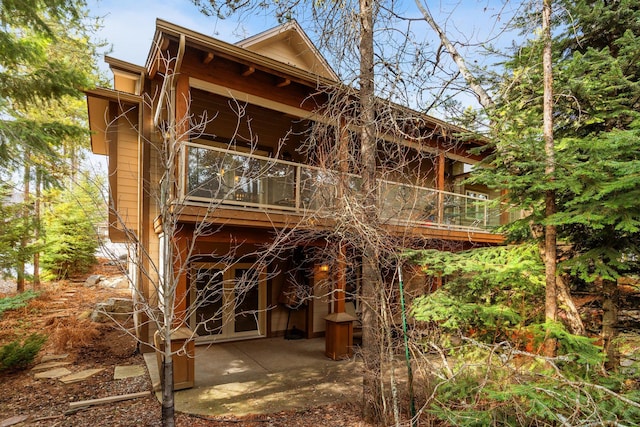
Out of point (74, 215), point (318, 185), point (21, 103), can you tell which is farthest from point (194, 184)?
point (74, 215)

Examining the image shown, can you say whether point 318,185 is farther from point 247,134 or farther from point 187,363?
point 247,134

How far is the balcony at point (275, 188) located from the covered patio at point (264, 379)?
9.06 feet

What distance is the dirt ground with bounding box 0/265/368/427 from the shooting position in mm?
4754

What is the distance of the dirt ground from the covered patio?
29cm

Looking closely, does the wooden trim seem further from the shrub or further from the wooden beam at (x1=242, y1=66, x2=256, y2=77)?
the shrub

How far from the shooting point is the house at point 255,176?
5.19 metres

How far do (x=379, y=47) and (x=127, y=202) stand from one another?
6752 millimetres

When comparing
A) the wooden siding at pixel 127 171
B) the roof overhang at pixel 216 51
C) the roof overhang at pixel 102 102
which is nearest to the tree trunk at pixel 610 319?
the roof overhang at pixel 216 51

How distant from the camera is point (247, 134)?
8.97 metres

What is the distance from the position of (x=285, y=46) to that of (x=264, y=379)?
9198 millimetres

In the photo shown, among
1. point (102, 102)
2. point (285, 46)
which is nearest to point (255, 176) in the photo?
point (102, 102)

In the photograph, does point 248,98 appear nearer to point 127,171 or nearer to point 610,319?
point 127,171

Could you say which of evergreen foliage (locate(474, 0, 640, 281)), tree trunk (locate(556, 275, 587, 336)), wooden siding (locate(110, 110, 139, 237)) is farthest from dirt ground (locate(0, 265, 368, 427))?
evergreen foliage (locate(474, 0, 640, 281))

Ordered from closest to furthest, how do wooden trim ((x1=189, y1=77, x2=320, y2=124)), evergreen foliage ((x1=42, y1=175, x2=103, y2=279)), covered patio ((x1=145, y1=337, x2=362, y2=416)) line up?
covered patio ((x1=145, y1=337, x2=362, y2=416)) → wooden trim ((x1=189, y1=77, x2=320, y2=124)) → evergreen foliage ((x1=42, y1=175, x2=103, y2=279))
